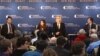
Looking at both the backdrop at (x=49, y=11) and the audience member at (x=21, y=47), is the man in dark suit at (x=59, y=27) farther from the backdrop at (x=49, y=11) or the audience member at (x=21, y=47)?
the audience member at (x=21, y=47)

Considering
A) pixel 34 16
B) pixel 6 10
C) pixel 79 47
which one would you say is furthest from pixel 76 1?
pixel 79 47

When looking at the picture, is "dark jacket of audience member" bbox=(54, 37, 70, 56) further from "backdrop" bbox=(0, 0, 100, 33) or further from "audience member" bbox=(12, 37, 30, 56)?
"backdrop" bbox=(0, 0, 100, 33)

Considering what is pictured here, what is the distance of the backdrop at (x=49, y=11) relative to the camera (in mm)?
12570

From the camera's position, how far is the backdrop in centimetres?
1257

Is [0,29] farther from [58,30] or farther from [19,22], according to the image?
[58,30]

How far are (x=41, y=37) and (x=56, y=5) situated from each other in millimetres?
5884

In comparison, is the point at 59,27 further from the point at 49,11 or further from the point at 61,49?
the point at 61,49

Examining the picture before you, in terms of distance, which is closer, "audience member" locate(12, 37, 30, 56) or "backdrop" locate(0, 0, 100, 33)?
"audience member" locate(12, 37, 30, 56)

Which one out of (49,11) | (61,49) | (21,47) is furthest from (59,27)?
(21,47)

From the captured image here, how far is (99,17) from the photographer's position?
→ 12.8m

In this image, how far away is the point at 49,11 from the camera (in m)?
12.8

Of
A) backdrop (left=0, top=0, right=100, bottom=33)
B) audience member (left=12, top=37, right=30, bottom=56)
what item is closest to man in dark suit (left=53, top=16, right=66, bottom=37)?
backdrop (left=0, top=0, right=100, bottom=33)

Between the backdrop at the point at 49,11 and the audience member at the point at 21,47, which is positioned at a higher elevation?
the audience member at the point at 21,47

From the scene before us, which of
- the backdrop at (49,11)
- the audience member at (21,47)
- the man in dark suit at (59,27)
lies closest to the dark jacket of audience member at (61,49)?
the audience member at (21,47)
